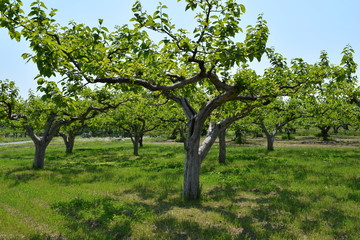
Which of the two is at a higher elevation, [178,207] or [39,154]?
[39,154]

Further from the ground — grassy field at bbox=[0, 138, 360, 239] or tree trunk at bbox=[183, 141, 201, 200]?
tree trunk at bbox=[183, 141, 201, 200]

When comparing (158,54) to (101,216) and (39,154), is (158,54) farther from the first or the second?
(39,154)

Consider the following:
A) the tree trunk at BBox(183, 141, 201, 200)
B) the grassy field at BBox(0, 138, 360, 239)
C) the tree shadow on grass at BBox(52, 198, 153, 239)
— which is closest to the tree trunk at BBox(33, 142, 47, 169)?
the grassy field at BBox(0, 138, 360, 239)

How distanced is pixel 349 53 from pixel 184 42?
6.63 metres

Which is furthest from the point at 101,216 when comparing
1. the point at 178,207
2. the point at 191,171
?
the point at 191,171

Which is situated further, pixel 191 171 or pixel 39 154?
pixel 39 154

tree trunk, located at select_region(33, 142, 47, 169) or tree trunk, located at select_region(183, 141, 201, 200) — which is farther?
tree trunk, located at select_region(33, 142, 47, 169)

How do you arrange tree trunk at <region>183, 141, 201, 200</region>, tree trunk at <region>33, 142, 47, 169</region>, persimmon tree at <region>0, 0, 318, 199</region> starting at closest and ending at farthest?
persimmon tree at <region>0, 0, 318, 199</region> < tree trunk at <region>183, 141, 201, 200</region> < tree trunk at <region>33, 142, 47, 169</region>

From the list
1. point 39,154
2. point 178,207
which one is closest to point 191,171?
point 178,207

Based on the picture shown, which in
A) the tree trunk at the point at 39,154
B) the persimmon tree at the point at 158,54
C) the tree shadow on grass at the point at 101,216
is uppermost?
the persimmon tree at the point at 158,54

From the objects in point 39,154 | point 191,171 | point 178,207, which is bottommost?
point 178,207

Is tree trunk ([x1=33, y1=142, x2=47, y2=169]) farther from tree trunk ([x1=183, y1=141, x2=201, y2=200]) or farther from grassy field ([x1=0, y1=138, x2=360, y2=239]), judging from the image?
tree trunk ([x1=183, y1=141, x2=201, y2=200])

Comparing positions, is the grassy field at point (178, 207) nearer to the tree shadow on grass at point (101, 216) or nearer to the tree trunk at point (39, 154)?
the tree shadow on grass at point (101, 216)

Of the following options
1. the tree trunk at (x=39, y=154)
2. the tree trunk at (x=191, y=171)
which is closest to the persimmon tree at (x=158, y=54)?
the tree trunk at (x=191, y=171)
